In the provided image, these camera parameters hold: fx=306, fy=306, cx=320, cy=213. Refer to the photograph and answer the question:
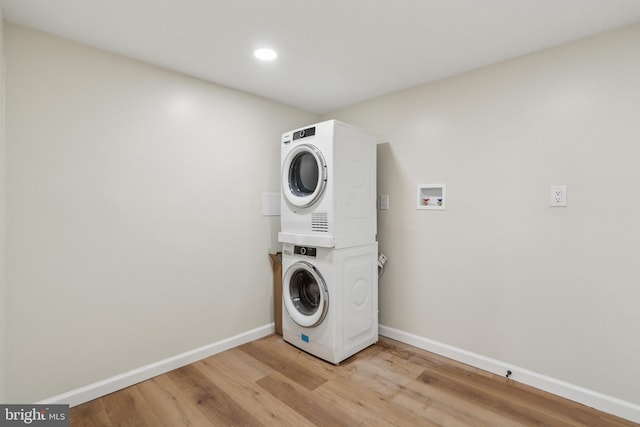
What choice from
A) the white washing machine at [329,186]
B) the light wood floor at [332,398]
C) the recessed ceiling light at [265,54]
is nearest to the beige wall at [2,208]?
the light wood floor at [332,398]

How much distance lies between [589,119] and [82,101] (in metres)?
3.12

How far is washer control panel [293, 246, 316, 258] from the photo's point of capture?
8.10 ft

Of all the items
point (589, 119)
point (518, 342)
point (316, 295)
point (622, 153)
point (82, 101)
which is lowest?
point (518, 342)

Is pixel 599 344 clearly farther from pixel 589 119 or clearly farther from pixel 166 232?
pixel 166 232

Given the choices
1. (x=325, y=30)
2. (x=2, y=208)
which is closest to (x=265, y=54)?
(x=325, y=30)

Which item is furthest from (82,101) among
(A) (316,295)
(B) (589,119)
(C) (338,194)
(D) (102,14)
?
(B) (589,119)

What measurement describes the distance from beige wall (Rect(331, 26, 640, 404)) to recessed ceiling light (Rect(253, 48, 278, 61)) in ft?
3.98

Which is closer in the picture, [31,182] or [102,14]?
[102,14]

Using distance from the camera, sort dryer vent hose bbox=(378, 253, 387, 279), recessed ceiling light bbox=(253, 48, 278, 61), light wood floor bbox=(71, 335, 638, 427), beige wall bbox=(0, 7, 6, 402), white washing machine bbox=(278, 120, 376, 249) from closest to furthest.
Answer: beige wall bbox=(0, 7, 6, 402), light wood floor bbox=(71, 335, 638, 427), recessed ceiling light bbox=(253, 48, 278, 61), white washing machine bbox=(278, 120, 376, 249), dryer vent hose bbox=(378, 253, 387, 279)

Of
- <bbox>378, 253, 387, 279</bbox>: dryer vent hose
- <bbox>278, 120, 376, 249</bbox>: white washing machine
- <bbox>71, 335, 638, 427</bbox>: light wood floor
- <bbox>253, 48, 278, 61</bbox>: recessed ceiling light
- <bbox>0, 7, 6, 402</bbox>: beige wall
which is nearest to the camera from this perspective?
<bbox>0, 7, 6, 402</bbox>: beige wall

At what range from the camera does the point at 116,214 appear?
204 centimetres

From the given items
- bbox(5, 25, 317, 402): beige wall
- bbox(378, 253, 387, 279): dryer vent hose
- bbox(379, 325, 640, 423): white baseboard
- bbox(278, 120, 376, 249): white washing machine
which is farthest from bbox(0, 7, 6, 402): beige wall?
bbox(379, 325, 640, 423): white baseboard

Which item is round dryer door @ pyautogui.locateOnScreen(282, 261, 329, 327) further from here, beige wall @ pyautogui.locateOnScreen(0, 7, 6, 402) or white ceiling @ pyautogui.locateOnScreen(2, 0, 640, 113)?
beige wall @ pyautogui.locateOnScreen(0, 7, 6, 402)

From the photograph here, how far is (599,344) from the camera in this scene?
1846mm
